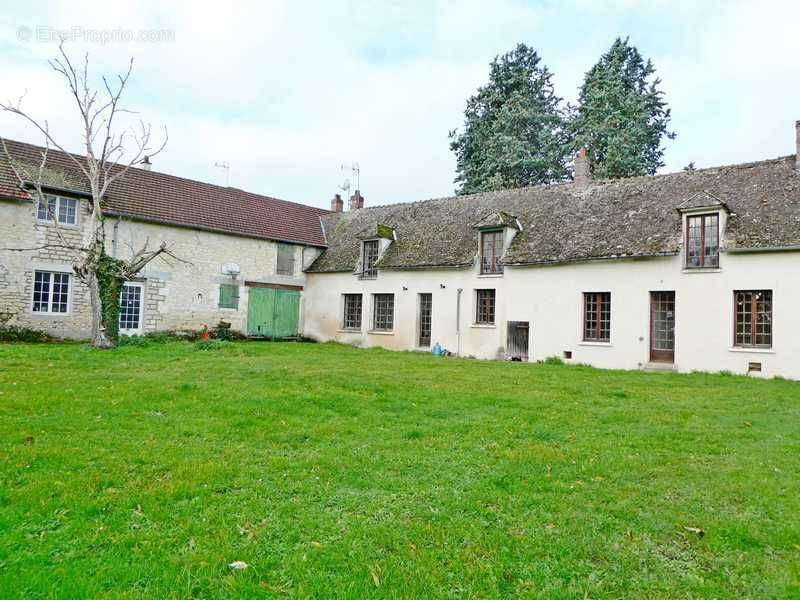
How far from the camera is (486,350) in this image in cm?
1919

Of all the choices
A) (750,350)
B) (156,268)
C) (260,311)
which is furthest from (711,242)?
(156,268)

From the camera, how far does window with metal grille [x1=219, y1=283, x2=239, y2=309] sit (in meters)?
21.9

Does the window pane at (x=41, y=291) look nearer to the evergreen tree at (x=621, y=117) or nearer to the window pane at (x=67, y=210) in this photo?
the window pane at (x=67, y=210)

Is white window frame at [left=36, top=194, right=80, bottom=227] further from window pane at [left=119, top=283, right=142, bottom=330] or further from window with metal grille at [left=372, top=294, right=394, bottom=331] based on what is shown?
window with metal grille at [left=372, top=294, right=394, bottom=331]

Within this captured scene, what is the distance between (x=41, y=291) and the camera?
58.0 feet

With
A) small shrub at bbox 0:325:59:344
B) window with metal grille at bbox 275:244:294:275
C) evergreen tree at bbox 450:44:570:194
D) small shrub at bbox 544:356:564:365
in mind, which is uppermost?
evergreen tree at bbox 450:44:570:194

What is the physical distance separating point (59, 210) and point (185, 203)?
183 inches

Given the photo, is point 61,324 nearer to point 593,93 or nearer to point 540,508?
point 540,508

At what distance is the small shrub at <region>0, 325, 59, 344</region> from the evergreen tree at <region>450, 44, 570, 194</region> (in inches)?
949

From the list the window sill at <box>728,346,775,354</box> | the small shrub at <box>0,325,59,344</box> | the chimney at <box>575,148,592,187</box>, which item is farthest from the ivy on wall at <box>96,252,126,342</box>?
the window sill at <box>728,346,775,354</box>

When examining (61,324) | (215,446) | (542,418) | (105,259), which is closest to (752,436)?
(542,418)

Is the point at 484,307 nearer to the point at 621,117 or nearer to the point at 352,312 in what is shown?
the point at 352,312

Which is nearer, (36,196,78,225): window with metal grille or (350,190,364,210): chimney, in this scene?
(36,196,78,225): window with metal grille

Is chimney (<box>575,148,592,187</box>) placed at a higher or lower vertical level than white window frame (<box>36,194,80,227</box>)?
higher
